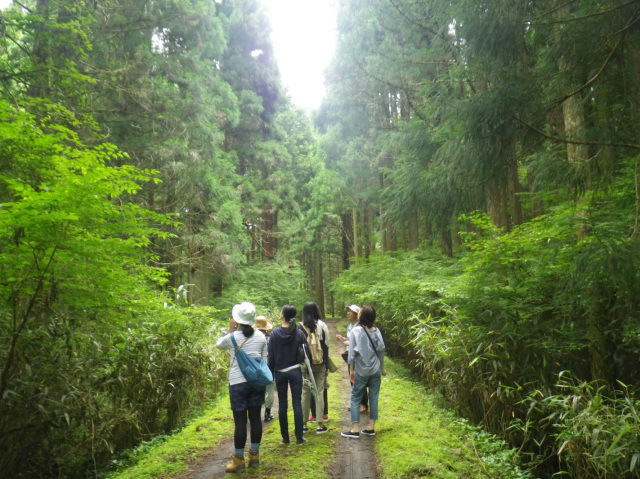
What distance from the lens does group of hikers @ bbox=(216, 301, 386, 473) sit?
4414 millimetres

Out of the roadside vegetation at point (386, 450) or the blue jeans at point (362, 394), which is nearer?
the roadside vegetation at point (386, 450)

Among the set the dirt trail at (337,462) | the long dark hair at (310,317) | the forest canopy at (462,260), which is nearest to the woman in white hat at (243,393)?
the dirt trail at (337,462)

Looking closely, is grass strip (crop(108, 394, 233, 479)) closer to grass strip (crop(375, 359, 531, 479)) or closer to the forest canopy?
the forest canopy

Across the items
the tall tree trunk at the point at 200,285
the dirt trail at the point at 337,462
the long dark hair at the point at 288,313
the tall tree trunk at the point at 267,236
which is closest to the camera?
the dirt trail at the point at 337,462

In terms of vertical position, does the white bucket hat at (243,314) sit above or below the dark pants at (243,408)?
above

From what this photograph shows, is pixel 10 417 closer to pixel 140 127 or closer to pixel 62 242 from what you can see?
pixel 62 242

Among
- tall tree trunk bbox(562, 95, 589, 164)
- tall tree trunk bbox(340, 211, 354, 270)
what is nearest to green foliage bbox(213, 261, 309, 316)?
tall tree trunk bbox(340, 211, 354, 270)

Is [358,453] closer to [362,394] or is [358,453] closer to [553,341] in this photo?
[362,394]

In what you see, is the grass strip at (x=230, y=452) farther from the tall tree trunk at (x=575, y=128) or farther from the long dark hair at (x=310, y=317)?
the tall tree trunk at (x=575, y=128)

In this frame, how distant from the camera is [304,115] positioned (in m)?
29.8

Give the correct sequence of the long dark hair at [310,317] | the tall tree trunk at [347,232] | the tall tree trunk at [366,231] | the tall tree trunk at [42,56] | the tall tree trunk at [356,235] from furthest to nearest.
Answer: the tall tree trunk at [347,232], the tall tree trunk at [356,235], the tall tree trunk at [366,231], the tall tree trunk at [42,56], the long dark hair at [310,317]

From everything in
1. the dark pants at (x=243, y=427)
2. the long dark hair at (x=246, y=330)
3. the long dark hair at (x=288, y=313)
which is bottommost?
the dark pants at (x=243, y=427)

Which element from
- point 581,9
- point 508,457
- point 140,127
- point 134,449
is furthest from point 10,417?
point 140,127

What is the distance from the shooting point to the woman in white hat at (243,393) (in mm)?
4344
